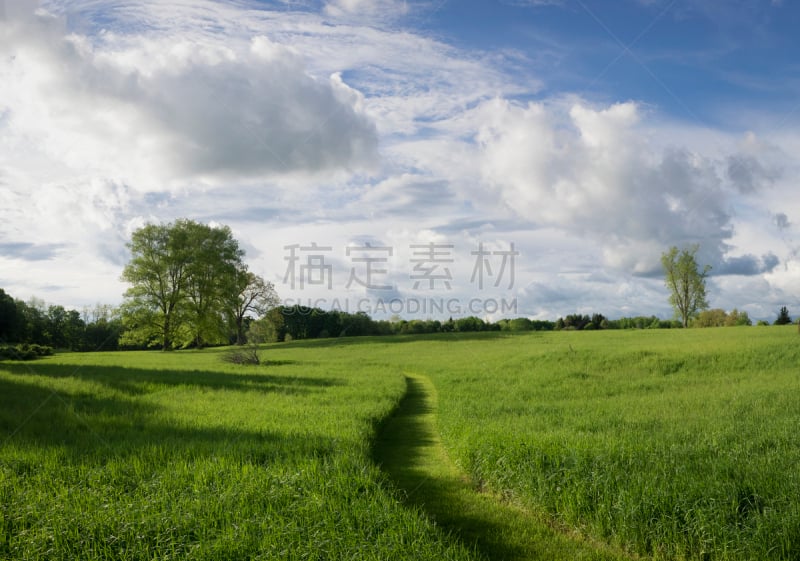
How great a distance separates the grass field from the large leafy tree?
4012 cm

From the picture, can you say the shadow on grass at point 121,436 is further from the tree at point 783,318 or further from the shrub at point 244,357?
the tree at point 783,318

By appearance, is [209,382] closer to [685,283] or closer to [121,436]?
[121,436]

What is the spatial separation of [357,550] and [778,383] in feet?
58.4

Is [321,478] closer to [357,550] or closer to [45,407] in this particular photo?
[357,550]

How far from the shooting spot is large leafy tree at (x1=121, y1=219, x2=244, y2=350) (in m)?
53.8

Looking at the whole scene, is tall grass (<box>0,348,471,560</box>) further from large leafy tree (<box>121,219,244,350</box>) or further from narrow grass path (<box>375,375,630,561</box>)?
large leafy tree (<box>121,219,244,350</box>)

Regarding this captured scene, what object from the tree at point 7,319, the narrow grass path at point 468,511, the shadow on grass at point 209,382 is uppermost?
the tree at point 7,319

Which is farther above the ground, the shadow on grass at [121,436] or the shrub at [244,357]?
the shadow on grass at [121,436]

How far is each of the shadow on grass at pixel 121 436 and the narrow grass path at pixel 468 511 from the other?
5.35ft

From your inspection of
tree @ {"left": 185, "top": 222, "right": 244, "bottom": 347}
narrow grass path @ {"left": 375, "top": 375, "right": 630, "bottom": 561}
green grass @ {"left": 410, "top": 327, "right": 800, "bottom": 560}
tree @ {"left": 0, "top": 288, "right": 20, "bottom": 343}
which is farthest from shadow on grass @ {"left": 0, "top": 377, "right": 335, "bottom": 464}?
tree @ {"left": 0, "top": 288, "right": 20, "bottom": 343}

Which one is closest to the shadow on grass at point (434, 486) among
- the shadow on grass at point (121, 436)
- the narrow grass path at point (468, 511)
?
the narrow grass path at point (468, 511)

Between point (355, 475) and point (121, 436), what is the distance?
593 cm

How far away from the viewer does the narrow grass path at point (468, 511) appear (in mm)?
6336

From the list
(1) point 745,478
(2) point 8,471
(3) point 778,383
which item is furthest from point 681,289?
(2) point 8,471
